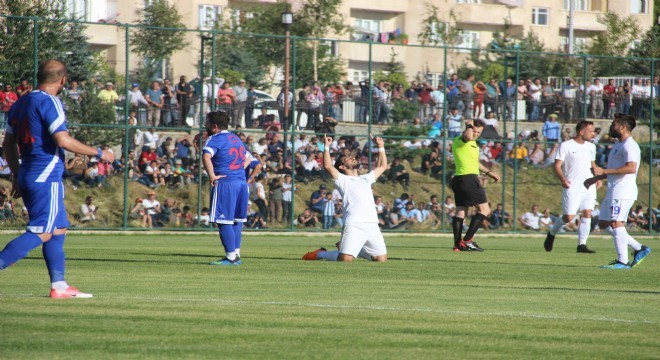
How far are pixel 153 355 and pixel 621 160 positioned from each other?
926cm

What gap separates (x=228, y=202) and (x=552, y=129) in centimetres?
1556

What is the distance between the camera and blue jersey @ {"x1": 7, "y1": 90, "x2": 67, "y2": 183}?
28.4ft

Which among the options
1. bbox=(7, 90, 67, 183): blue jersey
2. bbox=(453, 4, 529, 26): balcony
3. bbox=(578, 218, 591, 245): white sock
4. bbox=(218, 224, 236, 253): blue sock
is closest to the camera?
bbox=(7, 90, 67, 183): blue jersey

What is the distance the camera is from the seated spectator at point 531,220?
27.3 meters

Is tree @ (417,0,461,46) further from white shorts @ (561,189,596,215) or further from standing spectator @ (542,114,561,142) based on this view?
white shorts @ (561,189,596,215)

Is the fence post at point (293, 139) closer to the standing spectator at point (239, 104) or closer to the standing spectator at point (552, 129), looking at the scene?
the standing spectator at point (239, 104)

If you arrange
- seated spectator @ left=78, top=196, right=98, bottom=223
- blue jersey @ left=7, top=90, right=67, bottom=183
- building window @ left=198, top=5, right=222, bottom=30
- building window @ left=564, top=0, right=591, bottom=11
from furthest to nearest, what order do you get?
1. building window @ left=564, top=0, right=591, bottom=11
2. building window @ left=198, top=5, right=222, bottom=30
3. seated spectator @ left=78, top=196, right=98, bottom=223
4. blue jersey @ left=7, top=90, right=67, bottom=183

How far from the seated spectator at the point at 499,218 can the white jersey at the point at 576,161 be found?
8.73m

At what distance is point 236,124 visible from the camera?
24938mm

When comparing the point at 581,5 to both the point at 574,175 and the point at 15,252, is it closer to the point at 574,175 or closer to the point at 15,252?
the point at 574,175

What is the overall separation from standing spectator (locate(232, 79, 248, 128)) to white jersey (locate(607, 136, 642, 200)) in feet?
39.5

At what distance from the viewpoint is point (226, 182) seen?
45.7 ft

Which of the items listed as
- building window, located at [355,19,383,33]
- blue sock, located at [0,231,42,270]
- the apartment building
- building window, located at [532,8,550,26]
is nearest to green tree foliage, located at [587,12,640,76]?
the apartment building

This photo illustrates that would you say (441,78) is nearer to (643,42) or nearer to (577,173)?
(577,173)
